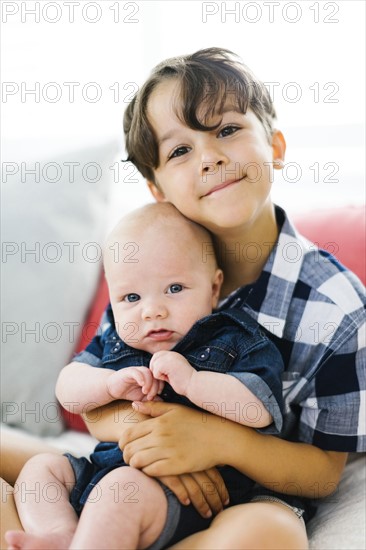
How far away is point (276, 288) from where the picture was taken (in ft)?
4.02

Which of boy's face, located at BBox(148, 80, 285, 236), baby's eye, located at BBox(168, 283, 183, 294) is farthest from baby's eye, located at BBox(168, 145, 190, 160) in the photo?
baby's eye, located at BBox(168, 283, 183, 294)

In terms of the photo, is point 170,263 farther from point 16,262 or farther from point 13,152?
point 13,152

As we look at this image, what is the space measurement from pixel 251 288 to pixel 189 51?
1061 mm

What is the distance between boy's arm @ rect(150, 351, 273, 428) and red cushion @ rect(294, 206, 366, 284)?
49 cm

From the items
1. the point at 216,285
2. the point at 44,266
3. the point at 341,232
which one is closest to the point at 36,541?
the point at 216,285

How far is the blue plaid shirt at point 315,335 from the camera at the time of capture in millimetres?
1129

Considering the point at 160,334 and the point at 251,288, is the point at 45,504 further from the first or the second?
the point at 251,288

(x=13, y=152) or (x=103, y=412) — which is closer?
(x=103, y=412)

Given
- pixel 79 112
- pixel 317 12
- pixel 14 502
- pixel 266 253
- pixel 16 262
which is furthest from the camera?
pixel 79 112

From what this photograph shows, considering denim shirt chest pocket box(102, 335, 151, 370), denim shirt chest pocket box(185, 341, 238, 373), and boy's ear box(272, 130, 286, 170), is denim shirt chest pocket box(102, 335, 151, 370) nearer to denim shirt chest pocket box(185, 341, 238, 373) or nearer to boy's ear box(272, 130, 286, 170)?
denim shirt chest pocket box(185, 341, 238, 373)

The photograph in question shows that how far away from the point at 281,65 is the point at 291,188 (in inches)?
14.1

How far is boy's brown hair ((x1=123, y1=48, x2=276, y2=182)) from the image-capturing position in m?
1.17

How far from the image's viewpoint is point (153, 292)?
1137 millimetres

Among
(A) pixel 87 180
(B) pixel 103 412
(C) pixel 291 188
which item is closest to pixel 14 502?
(B) pixel 103 412
